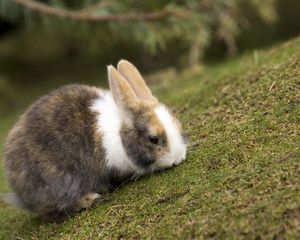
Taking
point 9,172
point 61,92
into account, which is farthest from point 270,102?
point 9,172

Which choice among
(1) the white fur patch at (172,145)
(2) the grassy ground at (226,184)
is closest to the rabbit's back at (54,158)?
(2) the grassy ground at (226,184)

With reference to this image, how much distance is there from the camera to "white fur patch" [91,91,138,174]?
498cm

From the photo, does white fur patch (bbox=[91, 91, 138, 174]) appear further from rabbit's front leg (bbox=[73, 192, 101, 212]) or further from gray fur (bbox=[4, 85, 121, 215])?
rabbit's front leg (bbox=[73, 192, 101, 212])

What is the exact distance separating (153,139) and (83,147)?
2.17 feet

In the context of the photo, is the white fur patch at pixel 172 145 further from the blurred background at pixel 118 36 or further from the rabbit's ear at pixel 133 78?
the blurred background at pixel 118 36

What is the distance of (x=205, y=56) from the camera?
10625 mm

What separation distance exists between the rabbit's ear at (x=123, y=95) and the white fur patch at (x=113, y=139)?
4.5 inches

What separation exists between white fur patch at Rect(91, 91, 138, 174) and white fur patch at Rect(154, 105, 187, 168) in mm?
303

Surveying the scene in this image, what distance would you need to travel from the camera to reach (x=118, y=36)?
9.73 metres

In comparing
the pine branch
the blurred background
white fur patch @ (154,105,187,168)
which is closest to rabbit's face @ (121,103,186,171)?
white fur patch @ (154,105,187,168)

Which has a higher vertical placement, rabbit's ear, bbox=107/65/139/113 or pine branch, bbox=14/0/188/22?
pine branch, bbox=14/0/188/22

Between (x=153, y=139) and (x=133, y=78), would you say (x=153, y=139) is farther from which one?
(x=133, y=78)

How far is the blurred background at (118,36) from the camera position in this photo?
8562 mm

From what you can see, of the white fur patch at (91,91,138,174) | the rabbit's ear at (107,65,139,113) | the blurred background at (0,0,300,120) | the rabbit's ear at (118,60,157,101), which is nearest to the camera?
the rabbit's ear at (107,65,139,113)
